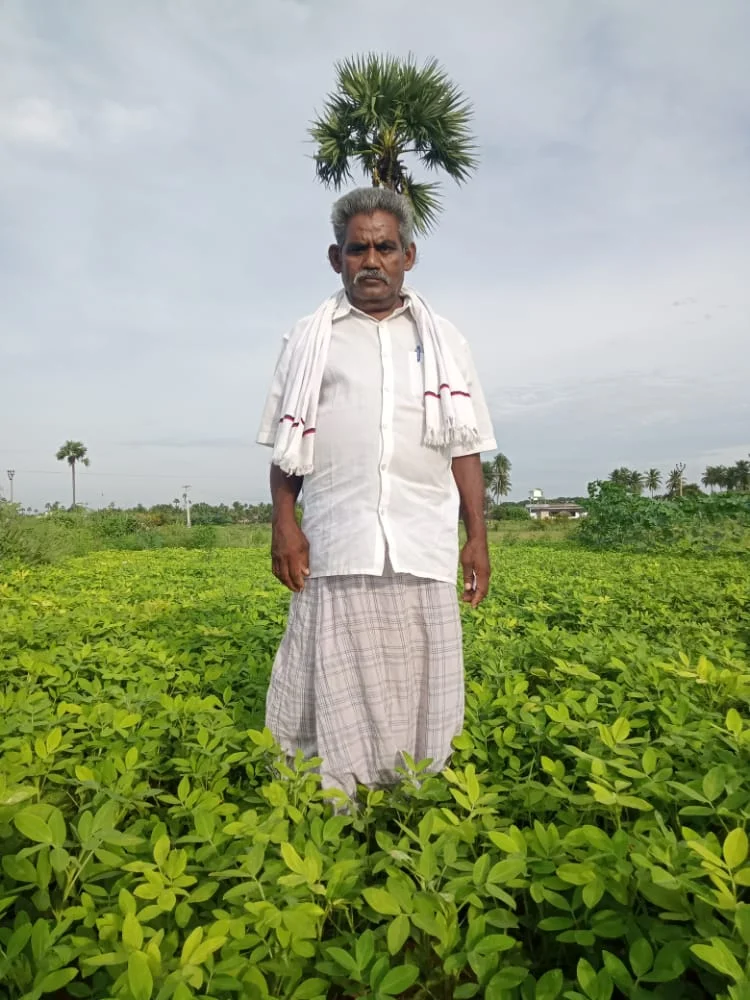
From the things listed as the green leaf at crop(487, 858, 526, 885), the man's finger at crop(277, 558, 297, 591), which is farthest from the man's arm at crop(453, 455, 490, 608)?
the green leaf at crop(487, 858, 526, 885)

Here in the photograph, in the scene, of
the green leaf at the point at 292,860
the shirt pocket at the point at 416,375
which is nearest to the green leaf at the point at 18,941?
the green leaf at the point at 292,860

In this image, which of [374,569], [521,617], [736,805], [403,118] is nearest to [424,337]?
[374,569]

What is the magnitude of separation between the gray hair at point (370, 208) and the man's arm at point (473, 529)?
844 mm

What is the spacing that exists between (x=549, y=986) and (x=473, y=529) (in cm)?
148

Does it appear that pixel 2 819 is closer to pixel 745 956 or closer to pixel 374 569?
pixel 374 569

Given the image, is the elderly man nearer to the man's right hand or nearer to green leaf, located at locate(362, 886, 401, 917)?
the man's right hand

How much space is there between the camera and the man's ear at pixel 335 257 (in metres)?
2.46

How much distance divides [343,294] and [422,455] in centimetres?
69

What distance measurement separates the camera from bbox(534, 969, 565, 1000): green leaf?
1174 millimetres

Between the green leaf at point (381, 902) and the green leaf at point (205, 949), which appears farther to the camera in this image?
the green leaf at point (381, 902)

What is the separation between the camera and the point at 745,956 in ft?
3.89

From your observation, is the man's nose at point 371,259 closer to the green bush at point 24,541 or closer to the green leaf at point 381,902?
the green leaf at point 381,902

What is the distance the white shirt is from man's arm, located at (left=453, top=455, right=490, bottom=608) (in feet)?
0.26

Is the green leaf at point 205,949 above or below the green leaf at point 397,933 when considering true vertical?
above
